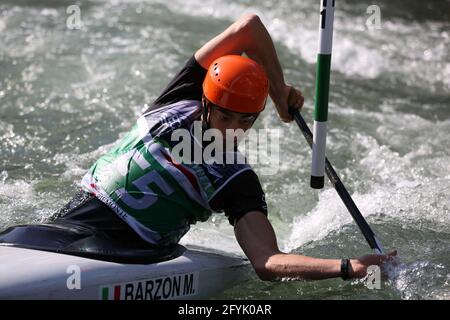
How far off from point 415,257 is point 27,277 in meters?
1.95

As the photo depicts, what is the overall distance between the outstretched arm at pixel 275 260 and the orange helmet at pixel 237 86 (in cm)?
48

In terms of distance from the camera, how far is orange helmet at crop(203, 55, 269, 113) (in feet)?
10.9

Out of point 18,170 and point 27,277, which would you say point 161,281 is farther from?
point 18,170

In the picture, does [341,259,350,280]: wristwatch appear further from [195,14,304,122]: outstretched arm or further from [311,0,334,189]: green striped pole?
[195,14,304,122]: outstretched arm

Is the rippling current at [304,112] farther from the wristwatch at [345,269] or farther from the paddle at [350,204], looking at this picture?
the wristwatch at [345,269]

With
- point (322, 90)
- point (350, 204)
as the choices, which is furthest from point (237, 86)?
point (350, 204)

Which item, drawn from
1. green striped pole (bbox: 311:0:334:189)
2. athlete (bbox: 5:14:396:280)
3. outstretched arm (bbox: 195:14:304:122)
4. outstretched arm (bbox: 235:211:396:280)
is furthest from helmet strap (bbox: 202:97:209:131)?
green striped pole (bbox: 311:0:334:189)

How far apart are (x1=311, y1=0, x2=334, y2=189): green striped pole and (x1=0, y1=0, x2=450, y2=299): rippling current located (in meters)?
0.56

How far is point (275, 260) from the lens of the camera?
3.16 metres

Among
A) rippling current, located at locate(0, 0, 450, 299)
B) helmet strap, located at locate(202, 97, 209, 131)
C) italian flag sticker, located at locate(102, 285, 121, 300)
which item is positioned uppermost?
helmet strap, located at locate(202, 97, 209, 131)

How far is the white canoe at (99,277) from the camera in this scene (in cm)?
308

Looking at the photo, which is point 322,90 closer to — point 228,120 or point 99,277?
point 228,120
